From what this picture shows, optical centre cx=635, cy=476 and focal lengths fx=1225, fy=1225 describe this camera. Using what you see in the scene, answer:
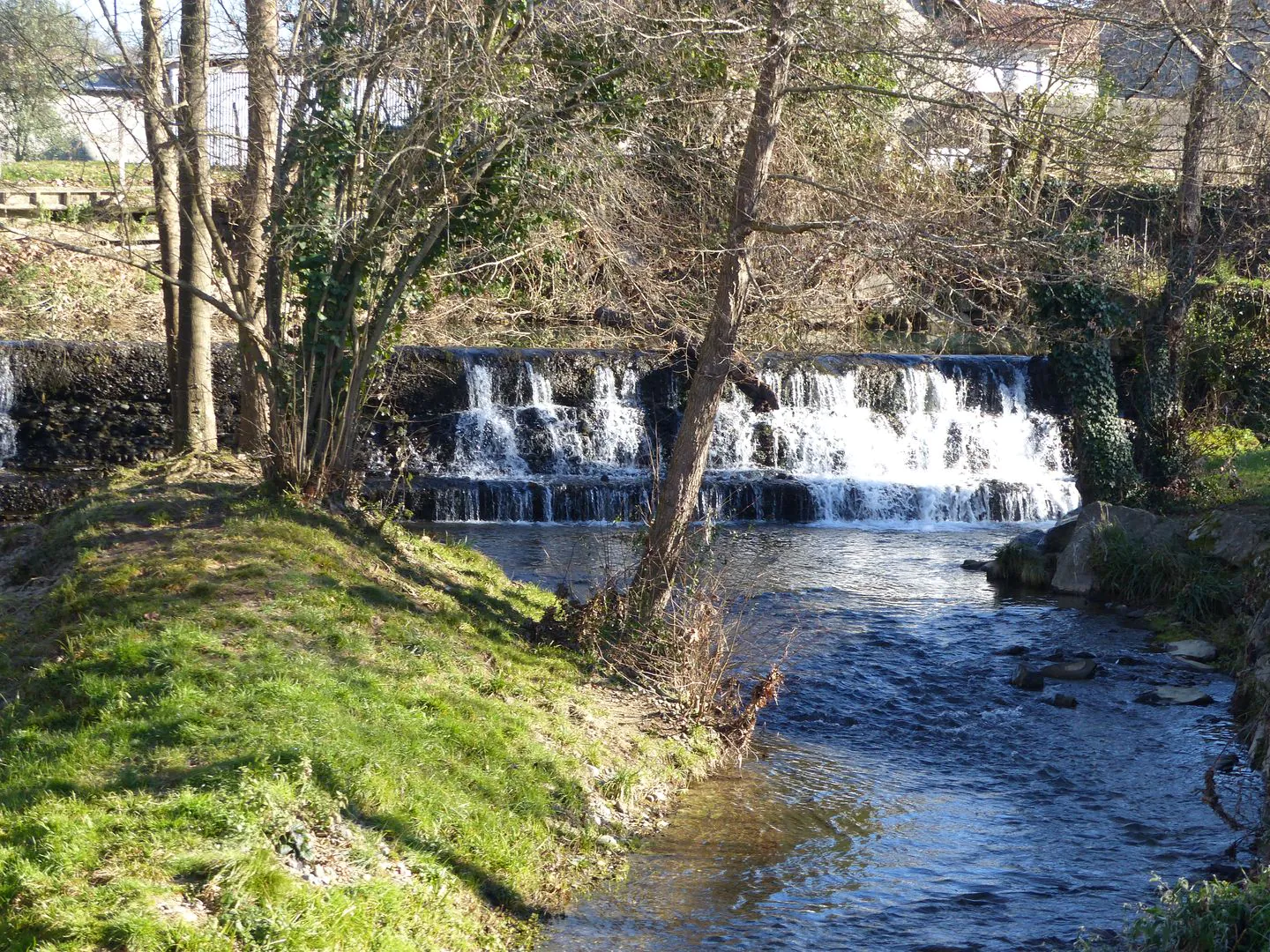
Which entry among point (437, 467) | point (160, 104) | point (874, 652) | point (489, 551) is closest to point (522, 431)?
point (437, 467)

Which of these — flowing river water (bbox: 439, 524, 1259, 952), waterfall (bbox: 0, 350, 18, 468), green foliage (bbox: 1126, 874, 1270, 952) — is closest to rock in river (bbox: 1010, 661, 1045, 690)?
flowing river water (bbox: 439, 524, 1259, 952)

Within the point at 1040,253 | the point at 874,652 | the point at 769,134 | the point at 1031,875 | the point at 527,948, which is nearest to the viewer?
the point at 527,948

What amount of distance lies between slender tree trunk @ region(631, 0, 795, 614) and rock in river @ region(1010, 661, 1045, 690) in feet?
11.5

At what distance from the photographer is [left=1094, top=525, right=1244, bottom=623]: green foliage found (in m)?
12.3

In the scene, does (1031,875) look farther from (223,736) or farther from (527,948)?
(223,736)

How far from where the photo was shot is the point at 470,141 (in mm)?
9078

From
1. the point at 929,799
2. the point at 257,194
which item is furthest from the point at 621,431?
the point at 929,799

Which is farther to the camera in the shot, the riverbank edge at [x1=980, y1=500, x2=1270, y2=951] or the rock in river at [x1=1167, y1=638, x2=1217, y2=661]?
the rock in river at [x1=1167, y1=638, x2=1217, y2=661]

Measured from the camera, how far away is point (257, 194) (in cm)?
1020

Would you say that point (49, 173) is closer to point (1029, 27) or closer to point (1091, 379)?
point (1029, 27)

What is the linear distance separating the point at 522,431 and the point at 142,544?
10.5 metres

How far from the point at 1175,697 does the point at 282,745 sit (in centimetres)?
760

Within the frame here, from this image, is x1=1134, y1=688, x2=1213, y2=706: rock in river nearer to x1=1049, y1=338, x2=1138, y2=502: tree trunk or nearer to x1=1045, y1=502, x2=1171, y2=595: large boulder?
x1=1045, y1=502, x2=1171, y2=595: large boulder

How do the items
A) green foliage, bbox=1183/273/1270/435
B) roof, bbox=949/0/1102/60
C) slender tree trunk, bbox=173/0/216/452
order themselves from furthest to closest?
green foliage, bbox=1183/273/1270/435
roof, bbox=949/0/1102/60
slender tree trunk, bbox=173/0/216/452
